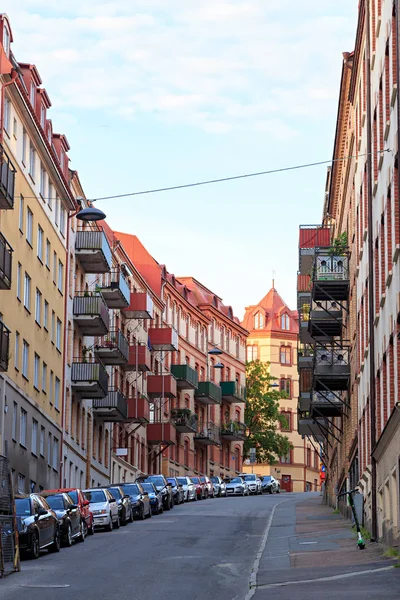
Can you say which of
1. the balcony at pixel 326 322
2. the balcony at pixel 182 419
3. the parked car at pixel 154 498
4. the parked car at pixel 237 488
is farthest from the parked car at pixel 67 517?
the balcony at pixel 182 419

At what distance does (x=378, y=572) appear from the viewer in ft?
66.1

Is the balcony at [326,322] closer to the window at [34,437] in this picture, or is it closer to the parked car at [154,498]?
the parked car at [154,498]

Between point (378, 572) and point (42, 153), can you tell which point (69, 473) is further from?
point (378, 572)

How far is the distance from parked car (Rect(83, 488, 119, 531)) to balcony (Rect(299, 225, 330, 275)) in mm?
16821

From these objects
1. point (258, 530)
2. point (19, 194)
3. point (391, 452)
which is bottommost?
point (258, 530)

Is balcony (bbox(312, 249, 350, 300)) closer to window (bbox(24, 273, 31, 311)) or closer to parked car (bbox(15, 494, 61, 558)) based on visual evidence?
window (bbox(24, 273, 31, 311))

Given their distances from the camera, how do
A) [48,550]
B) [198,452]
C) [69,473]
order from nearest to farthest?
1. [48,550]
2. [69,473]
3. [198,452]

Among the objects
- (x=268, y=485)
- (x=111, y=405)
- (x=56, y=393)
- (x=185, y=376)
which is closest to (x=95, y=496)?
(x=56, y=393)

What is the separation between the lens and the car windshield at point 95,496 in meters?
35.8

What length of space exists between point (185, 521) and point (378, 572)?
65.2 ft

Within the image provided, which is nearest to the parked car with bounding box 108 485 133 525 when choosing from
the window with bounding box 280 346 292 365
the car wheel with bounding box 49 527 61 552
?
the car wheel with bounding box 49 527 61 552

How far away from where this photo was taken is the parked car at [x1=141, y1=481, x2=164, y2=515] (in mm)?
45125

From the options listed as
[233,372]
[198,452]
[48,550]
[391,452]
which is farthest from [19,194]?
[233,372]

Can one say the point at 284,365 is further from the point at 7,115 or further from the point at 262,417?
the point at 7,115
